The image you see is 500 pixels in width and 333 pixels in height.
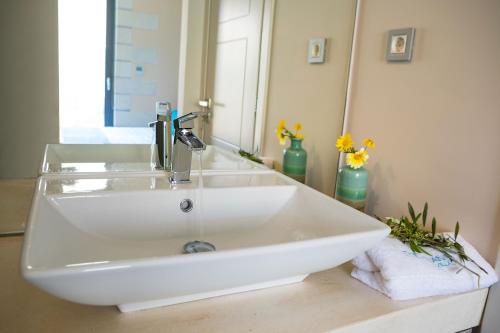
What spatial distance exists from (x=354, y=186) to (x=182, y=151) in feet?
1.74

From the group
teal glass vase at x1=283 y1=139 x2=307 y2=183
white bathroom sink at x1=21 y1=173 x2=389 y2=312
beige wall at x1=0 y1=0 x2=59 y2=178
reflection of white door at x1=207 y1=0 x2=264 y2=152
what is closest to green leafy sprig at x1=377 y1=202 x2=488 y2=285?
white bathroom sink at x1=21 y1=173 x2=389 y2=312

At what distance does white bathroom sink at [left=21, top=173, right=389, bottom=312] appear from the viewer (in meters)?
0.64

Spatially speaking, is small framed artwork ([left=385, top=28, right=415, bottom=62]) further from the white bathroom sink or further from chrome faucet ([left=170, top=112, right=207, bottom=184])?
chrome faucet ([left=170, top=112, right=207, bottom=184])

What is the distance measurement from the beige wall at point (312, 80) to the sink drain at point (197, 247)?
25.0 inches

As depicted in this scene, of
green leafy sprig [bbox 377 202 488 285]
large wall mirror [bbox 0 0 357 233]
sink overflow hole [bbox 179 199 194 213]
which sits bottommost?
green leafy sprig [bbox 377 202 488 285]

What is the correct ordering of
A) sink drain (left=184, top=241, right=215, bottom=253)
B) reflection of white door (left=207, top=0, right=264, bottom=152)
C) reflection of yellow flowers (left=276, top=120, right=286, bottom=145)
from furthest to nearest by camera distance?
reflection of yellow flowers (left=276, top=120, right=286, bottom=145) < reflection of white door (left=207, top=0, right=264, bottom=152) < sink drain (left=184, top=241, right=215, bottom=253)

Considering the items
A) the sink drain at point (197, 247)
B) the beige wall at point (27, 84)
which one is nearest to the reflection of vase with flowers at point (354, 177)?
the sink drain at point (197, 247)

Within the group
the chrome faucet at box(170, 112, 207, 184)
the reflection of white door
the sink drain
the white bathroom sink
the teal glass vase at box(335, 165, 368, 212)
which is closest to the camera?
the white bathroom sink

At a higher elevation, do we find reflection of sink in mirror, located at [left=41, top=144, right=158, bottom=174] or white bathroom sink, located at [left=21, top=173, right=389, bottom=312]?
reflection of sink in mirror, located at [left=41, top=144, right=158, bottom=174]

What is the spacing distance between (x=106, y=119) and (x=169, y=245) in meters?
0.44

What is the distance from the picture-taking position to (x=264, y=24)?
1471mm

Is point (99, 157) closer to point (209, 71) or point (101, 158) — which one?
point (101, 158)

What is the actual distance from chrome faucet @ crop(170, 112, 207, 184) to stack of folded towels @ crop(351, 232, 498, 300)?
0.53 metres

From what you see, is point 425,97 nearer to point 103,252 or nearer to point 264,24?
point 264,24
